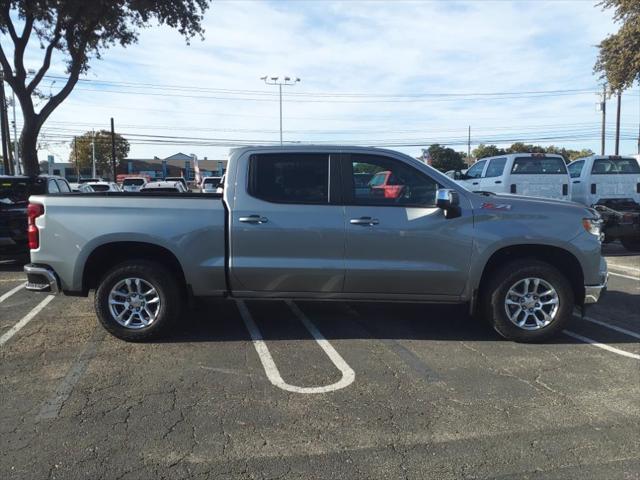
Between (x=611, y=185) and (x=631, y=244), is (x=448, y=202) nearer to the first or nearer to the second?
(x=631, y=244)

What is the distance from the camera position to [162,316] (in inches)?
212

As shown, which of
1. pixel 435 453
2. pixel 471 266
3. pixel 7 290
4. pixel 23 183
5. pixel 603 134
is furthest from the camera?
pixel 603 134

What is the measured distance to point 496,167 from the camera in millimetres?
12500

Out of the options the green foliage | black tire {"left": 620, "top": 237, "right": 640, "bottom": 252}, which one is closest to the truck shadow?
black tire {"left": 620, "top": 237, "right": 640, "bottom": 252}

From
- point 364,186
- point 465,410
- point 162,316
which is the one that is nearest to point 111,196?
point 162,316

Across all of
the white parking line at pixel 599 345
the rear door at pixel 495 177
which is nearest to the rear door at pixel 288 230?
the white parking line at pixel 599 345

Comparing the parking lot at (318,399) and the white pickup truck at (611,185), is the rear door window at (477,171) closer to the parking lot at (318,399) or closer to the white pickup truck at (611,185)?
the white pickup truck at (611,185)

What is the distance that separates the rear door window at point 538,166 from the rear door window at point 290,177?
7.81 m

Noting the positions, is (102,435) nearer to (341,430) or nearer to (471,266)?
(341,430)

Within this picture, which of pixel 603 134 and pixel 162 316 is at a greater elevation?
pixel 603 134

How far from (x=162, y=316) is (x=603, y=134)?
146 ft

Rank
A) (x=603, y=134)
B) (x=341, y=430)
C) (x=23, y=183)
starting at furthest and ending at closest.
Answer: (x=603, y=134), (x=23, y=183), (x=341, y=430)

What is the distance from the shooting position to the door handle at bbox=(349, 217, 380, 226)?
5.28 m

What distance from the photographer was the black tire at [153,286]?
17.6 feet
